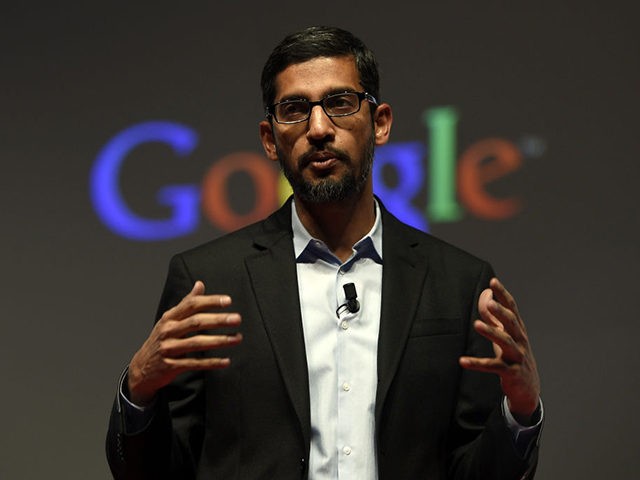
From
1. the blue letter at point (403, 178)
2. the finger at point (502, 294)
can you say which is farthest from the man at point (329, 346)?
the blue letter at point (403, 178)

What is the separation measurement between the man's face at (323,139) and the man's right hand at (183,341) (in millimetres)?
460

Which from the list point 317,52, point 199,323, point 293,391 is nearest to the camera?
point 199,323

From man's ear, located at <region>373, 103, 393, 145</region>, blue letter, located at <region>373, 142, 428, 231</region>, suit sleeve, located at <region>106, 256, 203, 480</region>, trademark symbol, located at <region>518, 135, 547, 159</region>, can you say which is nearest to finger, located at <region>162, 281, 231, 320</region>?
suit sleeve, located at <region>106, 256, 203, 480</region>

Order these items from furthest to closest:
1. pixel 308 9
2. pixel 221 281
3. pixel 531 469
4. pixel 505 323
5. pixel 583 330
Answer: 1. pixel 308 9
2. pixel 583 330
3. pixel 221 281
4. pixel 531 469
5. pixel 505 323

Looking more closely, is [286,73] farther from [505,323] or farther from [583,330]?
[583,330]

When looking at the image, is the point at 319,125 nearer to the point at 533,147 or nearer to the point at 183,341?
the point at 183,341

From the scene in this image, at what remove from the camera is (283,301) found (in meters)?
2.04

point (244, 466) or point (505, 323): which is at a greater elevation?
point (505, 323)

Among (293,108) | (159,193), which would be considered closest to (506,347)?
(293,108)

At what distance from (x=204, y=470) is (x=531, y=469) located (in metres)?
0.69

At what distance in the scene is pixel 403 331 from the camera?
6.62 feet

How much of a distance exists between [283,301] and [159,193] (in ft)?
5.03

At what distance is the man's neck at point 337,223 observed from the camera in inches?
85.3

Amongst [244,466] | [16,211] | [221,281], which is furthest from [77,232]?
[244,466]
